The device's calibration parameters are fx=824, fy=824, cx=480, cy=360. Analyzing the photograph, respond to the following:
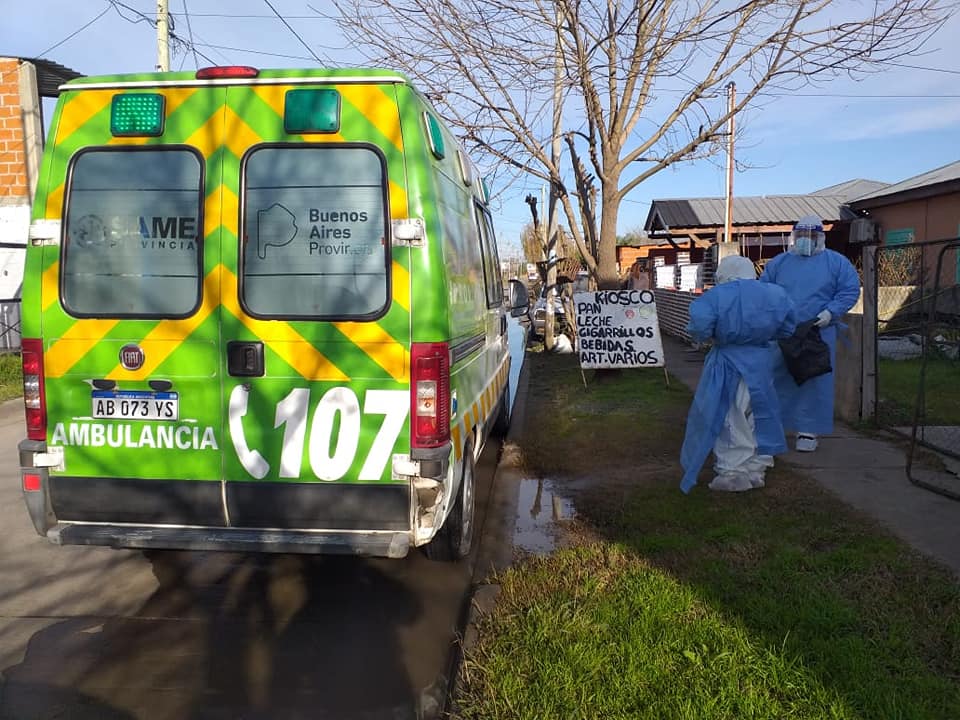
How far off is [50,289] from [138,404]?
70cm

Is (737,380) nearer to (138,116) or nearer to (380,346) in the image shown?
(380,346)

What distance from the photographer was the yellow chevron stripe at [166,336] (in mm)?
3859

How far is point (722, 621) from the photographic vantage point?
3.71 metres

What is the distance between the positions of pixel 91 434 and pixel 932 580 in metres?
4.16

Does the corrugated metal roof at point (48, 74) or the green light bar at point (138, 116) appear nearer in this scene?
the green light bar at point (138, 116)

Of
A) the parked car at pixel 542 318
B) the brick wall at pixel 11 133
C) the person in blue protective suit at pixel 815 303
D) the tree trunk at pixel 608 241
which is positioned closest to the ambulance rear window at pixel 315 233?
the person in blue protective suit at pixel 815 303

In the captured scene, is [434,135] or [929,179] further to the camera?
[929,179]

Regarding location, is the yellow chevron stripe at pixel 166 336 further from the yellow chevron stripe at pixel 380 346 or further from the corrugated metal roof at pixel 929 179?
the corrugated metal roof at pixel 929 179

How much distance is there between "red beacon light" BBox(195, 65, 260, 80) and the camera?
12.6 ft

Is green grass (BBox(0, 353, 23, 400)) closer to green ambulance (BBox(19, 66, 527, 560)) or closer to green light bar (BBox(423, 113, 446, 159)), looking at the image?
green ambulance (BBox(19, 66, 527, 560))

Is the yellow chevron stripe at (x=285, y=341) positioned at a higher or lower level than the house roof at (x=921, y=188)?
lower

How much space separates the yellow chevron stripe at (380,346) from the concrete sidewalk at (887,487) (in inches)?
118

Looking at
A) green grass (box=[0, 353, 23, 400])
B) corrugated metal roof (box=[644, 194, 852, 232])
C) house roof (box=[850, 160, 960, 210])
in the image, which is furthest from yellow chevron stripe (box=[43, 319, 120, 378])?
corrugated metal roof (box=[644, 194, 852, 232])

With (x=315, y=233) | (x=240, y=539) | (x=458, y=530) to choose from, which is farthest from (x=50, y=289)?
(x=458, y=530)
